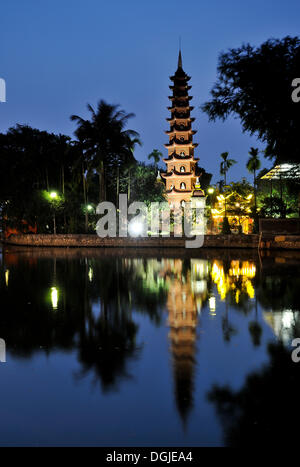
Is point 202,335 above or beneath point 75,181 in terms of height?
beneath

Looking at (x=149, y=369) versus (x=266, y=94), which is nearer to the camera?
(x=149, y=369)

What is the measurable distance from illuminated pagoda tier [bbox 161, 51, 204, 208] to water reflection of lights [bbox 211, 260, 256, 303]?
3595cm

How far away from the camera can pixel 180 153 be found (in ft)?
177

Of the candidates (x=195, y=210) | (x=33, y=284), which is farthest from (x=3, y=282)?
(x=195, y=210)

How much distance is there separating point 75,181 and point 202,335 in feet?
123

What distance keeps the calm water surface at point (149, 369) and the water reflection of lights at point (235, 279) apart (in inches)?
15.6

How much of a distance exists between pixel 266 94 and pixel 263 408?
9168mm

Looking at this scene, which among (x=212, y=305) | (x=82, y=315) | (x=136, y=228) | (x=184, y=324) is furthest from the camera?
(x=136, y=228)

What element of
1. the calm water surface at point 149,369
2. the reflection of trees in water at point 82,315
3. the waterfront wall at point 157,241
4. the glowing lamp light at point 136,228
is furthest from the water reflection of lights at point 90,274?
the glowing lamp light at point 136,228

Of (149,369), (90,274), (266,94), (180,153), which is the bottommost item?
(149,369)

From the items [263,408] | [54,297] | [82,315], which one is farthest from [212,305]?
[263,408]

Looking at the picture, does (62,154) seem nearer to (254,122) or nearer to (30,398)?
(254,122)

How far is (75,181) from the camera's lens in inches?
1674

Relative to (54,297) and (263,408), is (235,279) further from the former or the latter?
(263,408)
